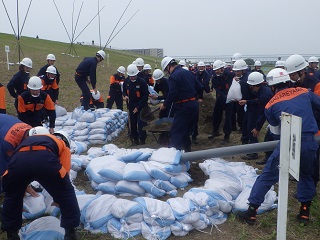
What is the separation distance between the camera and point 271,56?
22953 millimetres

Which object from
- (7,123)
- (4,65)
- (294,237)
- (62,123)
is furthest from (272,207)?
(4,65)

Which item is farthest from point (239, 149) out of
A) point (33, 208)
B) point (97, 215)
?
point (33, 208)

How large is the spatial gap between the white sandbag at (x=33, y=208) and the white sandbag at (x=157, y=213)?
112 centimetres

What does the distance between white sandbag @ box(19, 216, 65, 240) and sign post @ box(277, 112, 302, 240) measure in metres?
2.04

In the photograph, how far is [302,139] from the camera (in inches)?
137

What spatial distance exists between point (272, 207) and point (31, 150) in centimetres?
270

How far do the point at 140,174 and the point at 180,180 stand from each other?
1.88 ft

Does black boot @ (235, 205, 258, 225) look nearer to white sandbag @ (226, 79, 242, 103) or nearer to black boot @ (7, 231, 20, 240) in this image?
black boot @ (7, 231, 20, 240)

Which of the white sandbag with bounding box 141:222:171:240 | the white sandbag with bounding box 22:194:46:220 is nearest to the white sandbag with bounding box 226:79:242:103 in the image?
the white sandbag with bounding box 141:222:171:240

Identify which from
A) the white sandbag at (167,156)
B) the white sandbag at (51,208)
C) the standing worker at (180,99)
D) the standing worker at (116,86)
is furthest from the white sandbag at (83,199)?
the standing worker at (116,86)

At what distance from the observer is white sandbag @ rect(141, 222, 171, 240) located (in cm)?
341

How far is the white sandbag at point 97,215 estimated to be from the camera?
3.56 meters

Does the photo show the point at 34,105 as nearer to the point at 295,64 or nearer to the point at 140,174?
the point at 140,174

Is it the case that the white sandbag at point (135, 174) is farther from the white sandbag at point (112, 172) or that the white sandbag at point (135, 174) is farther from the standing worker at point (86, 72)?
the standing worker at point (86, 72)
